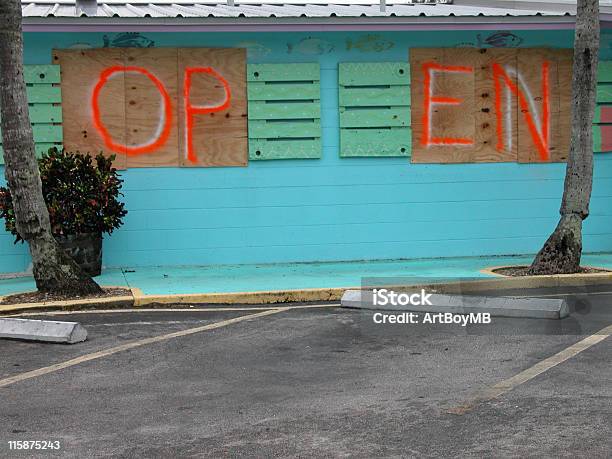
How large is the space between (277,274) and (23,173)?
380 centimetres

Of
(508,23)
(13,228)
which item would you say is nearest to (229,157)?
(13,228)

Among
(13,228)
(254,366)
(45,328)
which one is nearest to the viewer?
(254,366)

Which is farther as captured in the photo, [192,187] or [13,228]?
[192,187]

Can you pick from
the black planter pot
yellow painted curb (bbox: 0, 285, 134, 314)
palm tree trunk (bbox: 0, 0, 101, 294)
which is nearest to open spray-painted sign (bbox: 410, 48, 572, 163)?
the black planter pot

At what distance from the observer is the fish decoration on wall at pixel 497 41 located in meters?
14.7

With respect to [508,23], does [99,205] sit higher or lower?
lower

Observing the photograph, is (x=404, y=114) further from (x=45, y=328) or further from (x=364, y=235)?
(x=45, y=328)

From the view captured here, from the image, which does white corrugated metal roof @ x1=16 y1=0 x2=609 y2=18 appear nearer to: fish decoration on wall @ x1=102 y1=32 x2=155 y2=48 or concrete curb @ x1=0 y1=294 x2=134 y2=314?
fish decoration on wall @ x1=102 y1=32 x2=155 y2=48

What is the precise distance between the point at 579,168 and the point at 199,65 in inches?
211

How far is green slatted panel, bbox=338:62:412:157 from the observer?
1434cm

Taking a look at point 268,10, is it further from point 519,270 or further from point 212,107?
point 519,270

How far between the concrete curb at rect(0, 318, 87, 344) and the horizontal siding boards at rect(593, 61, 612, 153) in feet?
29.5

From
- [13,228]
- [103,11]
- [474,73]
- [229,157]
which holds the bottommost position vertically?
[13,228]

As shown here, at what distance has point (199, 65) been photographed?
13961 mm
